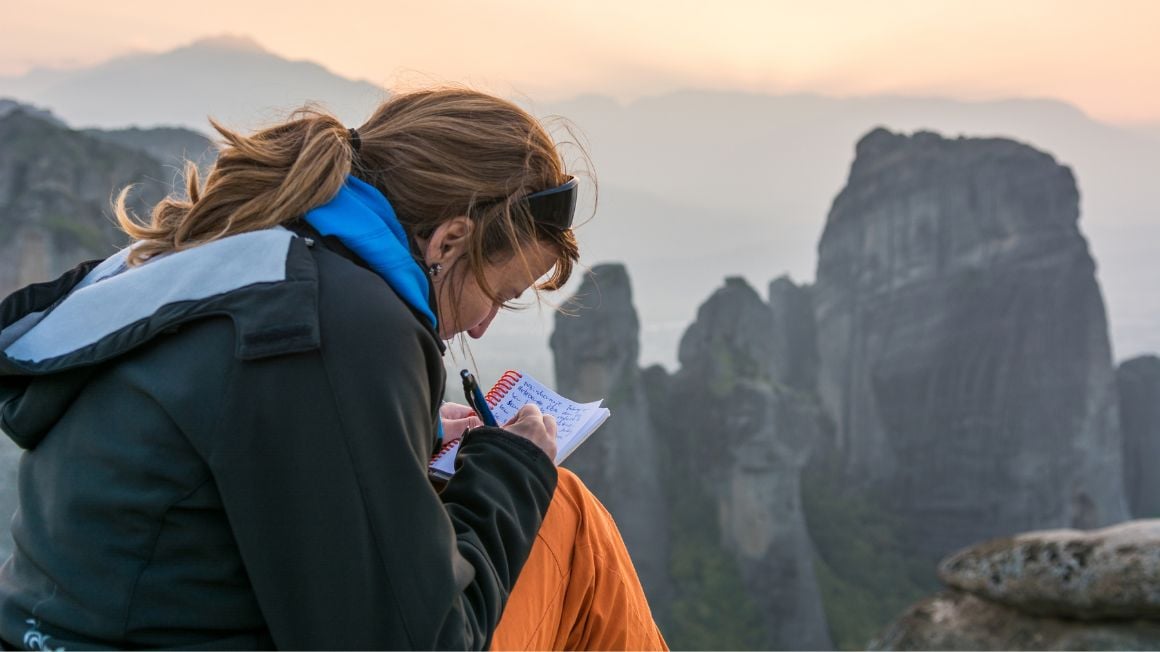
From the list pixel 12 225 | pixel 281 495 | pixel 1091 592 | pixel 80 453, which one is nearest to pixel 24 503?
pixel 80 453

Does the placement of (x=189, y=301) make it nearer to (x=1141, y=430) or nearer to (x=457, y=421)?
(x=457, y=421)

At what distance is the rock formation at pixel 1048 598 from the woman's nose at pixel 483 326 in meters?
4.53

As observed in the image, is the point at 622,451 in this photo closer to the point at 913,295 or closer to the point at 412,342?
the point at 913,295

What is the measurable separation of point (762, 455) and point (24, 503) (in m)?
27.1

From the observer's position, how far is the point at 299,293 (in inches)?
48.3

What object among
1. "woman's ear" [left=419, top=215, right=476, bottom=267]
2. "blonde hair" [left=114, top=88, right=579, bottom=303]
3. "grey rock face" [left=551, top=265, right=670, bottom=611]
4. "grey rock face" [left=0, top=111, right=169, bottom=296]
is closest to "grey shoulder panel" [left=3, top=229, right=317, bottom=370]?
"blonde hair" [left=114, top=88, right=579, bottom=303]

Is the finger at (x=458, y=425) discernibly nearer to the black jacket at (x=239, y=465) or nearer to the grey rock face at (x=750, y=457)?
the black jacket at (x=239, y=465)

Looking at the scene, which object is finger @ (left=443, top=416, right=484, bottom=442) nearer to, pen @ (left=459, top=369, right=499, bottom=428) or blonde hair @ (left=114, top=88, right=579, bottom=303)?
pen @ (left=459, top=369, right=499, bottom=428)

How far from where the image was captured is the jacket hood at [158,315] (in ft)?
3.96

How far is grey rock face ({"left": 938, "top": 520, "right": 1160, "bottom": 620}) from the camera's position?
517 centimetres

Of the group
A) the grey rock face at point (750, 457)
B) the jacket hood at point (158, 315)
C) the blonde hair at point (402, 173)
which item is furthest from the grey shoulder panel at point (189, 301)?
the grey rock face at point (750, 457)

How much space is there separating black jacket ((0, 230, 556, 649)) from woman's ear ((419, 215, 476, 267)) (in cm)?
24

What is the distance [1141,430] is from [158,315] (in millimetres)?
40045

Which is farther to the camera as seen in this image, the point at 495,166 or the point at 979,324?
the point at 979,324
